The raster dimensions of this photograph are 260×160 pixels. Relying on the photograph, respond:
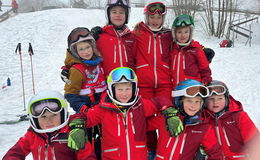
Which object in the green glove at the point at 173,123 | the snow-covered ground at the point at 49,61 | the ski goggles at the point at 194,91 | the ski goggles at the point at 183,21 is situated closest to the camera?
the green glove at the point at 173,123

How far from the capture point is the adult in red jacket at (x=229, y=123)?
2924 mm

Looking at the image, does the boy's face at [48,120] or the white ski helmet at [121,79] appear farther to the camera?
the white ski helmet at [121,79]

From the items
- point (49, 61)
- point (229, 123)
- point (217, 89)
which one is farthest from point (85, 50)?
point (49, 61)

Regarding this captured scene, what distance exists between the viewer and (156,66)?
11.2 ft

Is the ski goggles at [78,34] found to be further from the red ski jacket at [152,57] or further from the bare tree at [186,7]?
the bare tree at [186,7]

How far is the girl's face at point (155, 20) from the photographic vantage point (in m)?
3.49

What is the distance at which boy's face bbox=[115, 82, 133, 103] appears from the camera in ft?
9.07

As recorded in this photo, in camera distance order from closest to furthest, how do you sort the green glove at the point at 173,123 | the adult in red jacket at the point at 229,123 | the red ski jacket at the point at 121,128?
the green glove at the point at 173,123, the red ski jacket at the point at 121,128, the adult in red jacket at the point at 229,123

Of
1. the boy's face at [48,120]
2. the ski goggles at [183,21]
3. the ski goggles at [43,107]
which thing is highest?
the ski goggles at [183,21]

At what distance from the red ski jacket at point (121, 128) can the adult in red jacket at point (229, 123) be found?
2.99ft

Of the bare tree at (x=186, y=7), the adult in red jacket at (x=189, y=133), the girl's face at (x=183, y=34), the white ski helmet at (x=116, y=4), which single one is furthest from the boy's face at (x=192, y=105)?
the bare tree at (x=186, y=7)

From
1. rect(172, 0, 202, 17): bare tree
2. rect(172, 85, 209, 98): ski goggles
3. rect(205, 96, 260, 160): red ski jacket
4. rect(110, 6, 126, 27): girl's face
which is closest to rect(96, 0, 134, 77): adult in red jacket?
rect(110, 6, 126, 27): girl's face

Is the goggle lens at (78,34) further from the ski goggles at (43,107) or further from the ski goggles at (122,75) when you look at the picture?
the ski goggles at (43,107)

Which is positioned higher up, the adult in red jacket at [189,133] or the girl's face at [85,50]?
the girl's face at [85,50]
